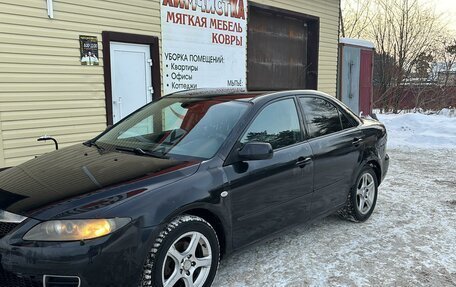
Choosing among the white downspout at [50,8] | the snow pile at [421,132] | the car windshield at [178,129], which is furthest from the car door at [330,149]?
the snow pile at [421,132]

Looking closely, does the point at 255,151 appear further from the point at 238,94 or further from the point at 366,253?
the point at 366,253

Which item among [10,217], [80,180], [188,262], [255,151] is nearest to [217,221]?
[188,262]

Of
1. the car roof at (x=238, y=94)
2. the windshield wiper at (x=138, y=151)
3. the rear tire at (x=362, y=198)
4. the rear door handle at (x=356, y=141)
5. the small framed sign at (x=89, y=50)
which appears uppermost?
the small framed sign at (x=89, y=50)

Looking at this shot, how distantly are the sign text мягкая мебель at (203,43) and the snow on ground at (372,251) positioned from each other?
3577mm

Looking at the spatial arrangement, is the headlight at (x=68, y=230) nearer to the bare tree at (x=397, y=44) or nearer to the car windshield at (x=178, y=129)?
the car windshield at (x=178, y=129)

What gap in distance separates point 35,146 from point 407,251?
17.4ft

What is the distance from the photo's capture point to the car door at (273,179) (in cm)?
322

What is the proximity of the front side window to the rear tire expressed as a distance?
1162 mm

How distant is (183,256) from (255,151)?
0.92m

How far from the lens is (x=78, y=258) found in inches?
91.4

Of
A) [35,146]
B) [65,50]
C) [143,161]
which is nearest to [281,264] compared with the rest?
[143,161]

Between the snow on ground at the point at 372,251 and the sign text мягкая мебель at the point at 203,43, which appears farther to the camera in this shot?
the sign text мягкая мебель at the point at 203,43

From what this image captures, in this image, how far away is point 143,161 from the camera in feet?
10.1

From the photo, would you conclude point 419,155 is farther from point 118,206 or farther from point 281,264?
point 118,206
